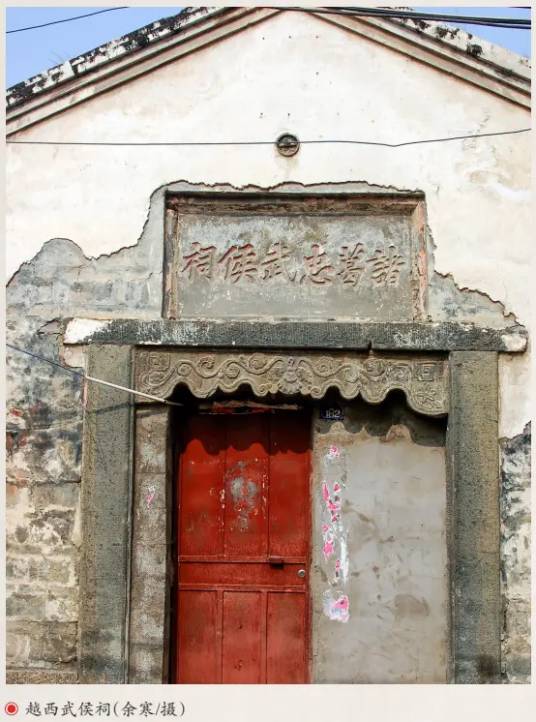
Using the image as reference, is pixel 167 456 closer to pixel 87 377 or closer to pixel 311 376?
pixel 87 377

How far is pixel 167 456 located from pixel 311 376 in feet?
3.53

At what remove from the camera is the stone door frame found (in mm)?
5703

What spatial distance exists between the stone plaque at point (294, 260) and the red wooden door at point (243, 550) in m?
0.78

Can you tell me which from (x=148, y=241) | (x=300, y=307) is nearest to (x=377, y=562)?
(x=300, y=307)

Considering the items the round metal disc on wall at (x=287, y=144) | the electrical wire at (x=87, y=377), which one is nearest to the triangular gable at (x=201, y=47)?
the round metal disc on wall at (x=287, y=144)

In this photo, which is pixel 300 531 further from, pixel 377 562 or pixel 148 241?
pixel 148 241

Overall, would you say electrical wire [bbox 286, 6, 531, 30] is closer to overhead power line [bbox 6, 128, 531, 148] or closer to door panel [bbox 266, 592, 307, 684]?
overhead power line [bbox 6, 128, 531, 148]

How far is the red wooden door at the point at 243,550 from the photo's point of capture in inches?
237

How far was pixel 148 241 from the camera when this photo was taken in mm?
5988

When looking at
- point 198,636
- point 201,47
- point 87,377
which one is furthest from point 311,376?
point 201,47

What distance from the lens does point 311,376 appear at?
5.84m

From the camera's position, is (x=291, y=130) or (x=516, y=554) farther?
(x=291, y=130)

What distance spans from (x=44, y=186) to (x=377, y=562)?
3310 millimetres

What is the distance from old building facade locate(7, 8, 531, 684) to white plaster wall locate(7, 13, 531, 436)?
0.01 metres
